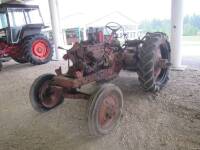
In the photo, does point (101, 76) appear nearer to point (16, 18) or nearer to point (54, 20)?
point (54, 20)

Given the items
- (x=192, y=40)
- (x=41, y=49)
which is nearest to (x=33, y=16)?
(x=41, y=49)

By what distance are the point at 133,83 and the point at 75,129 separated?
1.74 meters

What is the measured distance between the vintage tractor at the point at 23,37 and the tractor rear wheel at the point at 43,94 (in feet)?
11.6

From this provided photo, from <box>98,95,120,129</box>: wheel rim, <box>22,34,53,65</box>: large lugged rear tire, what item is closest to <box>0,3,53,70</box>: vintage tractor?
<box>22,34,53,65</box>: large lugged rear tire

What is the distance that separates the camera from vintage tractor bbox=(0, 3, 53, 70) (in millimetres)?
6000

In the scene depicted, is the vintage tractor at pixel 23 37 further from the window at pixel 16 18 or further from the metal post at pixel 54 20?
the metal post at pixel 54 20

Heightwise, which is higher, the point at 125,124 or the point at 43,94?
the point at 43,94

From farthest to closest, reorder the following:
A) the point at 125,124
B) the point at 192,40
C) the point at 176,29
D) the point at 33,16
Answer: the point at 192,40 < the point at 33,16 < the point at 176,29 < the point at 125,124

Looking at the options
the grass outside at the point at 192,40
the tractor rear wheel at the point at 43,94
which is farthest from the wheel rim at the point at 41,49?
the grass outside at the point at 192,40

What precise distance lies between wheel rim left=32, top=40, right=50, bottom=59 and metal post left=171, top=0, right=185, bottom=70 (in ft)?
12.5

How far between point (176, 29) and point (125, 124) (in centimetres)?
282

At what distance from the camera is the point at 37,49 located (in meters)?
6.34

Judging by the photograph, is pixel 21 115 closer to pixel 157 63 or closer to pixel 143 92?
pixel 143 92

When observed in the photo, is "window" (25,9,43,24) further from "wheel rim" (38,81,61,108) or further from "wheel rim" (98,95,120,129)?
"wheel rim" (98,95,120,129)
